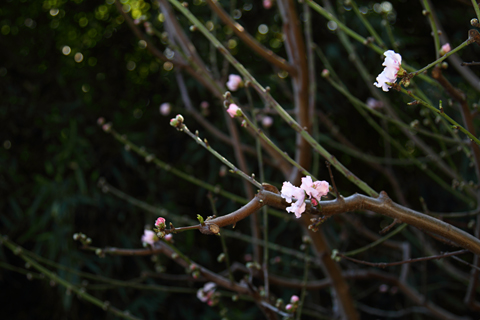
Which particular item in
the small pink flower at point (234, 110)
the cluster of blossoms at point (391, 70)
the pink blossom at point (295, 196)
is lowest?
the pink blossom at point (295, 196)

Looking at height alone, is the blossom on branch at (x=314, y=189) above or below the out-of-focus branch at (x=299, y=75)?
below

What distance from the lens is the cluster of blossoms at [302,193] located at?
456mm

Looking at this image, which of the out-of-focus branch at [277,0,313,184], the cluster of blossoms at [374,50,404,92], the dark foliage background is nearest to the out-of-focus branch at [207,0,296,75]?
the out-of-focus branch at [277,0,313,184]

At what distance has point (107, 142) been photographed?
1.88 metres

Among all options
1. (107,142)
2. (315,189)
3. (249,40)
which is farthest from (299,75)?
(107,142)

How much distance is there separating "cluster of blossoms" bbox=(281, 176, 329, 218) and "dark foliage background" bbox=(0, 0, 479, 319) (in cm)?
127

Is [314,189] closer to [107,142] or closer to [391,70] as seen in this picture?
[391,70]

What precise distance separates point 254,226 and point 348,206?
27.7 inches

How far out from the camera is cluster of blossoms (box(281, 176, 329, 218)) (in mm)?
456

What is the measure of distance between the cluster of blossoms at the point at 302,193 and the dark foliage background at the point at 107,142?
127cm

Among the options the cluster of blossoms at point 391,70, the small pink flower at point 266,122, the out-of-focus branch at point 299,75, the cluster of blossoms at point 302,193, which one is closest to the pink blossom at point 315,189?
the cluster of blossoms at point 302,193

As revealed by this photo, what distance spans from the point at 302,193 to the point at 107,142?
1.57m

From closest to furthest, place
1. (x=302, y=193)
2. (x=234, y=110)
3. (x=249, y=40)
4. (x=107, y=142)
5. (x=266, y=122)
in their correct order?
(x=302, y=193)
(x=234, y=110)
(x=249, y=40)
(x=266, y=122)
(x=107, y=142)

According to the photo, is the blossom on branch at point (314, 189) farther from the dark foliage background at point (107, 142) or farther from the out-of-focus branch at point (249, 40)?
the dark foliage background at point (107, 142)
